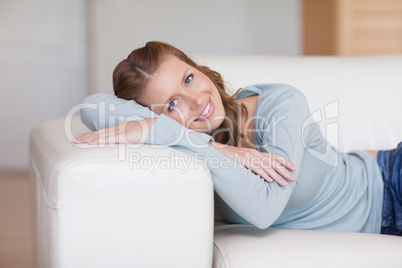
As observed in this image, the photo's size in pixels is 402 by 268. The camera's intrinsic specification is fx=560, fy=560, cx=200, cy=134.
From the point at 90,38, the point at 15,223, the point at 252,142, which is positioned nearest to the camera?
the point at 252,142

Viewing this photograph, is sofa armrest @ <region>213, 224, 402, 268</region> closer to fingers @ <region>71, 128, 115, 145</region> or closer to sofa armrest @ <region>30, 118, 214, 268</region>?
sofa armrest @ <region>30, 118, 214, 268</region>

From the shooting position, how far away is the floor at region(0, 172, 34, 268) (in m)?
2.45

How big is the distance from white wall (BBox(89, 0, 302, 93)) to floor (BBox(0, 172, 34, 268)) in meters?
0.90

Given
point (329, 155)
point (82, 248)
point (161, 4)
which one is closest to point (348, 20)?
point (161, 4)

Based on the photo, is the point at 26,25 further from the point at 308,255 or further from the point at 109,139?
the point at 308,255

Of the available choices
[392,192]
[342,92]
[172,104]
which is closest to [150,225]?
[172,104]

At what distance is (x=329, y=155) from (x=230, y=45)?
2.63 meters

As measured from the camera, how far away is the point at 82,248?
1.07 meters

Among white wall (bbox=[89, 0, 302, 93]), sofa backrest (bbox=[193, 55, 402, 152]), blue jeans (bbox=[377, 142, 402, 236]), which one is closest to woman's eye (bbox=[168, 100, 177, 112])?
sofa backrest (bbox=[193, 55, 402, 152])

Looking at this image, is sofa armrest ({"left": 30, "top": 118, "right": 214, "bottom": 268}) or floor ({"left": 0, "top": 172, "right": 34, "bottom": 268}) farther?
floor ({"left": 0, "top": 172, "right": 34, "bottom": 268})

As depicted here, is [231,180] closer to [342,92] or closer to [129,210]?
[129,210]

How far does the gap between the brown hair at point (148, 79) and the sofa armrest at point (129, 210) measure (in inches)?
15.5

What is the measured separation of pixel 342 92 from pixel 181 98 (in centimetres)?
70

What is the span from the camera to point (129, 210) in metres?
1.08
